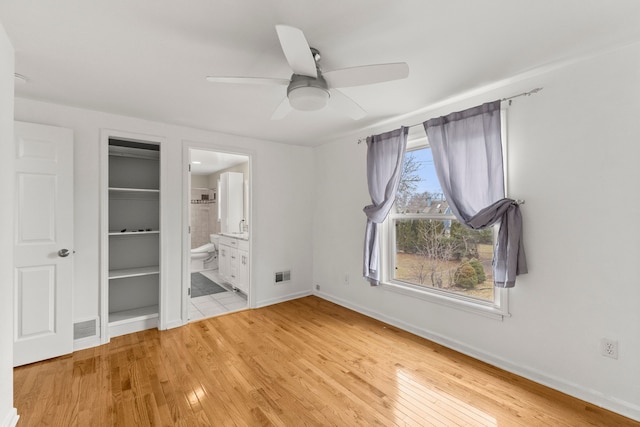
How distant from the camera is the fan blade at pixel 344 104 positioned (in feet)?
6.35

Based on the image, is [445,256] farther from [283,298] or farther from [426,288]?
[283,298]

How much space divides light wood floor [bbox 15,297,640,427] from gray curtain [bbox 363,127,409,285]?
831 millimetres

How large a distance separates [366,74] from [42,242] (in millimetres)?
3057

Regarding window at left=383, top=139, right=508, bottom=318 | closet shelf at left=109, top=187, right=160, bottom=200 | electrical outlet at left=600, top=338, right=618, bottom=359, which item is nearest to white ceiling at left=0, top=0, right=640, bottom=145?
window at left=383, top=139, right=508, bottom=318

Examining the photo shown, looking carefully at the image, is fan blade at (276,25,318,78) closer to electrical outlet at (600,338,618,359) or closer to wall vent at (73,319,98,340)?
electrical outlet at (600,338,618,359)

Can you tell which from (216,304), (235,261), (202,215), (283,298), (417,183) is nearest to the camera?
(417,183)

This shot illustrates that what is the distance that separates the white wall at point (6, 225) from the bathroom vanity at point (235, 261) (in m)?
2.44

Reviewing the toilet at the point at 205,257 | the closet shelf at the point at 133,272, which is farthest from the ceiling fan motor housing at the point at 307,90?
the toilet at the point at 205,257

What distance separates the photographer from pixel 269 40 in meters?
1.73

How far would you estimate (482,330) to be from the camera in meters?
2.56

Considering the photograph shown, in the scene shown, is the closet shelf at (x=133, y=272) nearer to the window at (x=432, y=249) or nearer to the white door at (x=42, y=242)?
the white door at (x=42, y=242)

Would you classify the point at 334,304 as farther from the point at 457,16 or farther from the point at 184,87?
the point at 457,16

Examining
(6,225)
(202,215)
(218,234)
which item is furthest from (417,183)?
(202,215)

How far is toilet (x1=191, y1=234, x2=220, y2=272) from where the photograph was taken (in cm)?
604
